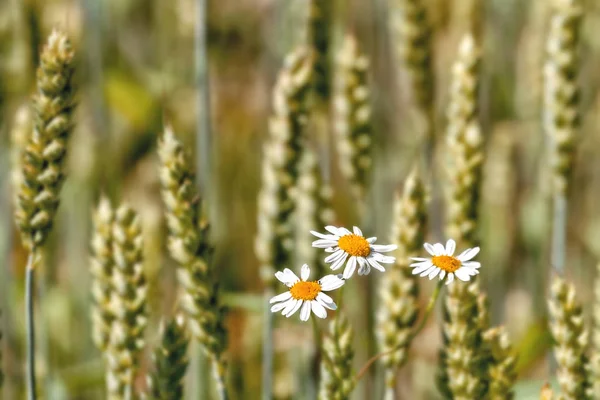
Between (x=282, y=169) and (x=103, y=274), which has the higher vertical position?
(x=282, y=169)

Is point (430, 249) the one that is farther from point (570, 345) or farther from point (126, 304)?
point (126, 304)

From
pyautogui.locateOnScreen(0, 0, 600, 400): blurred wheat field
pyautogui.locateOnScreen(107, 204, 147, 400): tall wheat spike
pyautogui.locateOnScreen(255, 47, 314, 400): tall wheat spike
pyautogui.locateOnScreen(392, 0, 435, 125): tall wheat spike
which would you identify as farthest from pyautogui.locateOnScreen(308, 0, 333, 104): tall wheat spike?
pyautogui.locateOnScreen(107, 204, 147, 400): tall wheat spike

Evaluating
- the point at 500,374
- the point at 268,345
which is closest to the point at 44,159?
the point at 268,345

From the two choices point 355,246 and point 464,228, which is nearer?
point 355,246

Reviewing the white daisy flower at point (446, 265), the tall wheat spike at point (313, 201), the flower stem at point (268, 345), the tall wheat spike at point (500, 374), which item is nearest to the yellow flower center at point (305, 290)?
the white daisy flower at point (446, 265)

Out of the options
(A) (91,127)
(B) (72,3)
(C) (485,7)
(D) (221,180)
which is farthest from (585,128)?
(B) (72,3)

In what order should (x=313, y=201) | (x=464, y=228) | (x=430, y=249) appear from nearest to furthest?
(x=430, y=249)
(x=464, y=228)
(x=313, y=201)

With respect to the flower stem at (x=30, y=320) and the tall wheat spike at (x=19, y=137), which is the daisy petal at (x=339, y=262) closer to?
the flower stem at (x=30, y=320)

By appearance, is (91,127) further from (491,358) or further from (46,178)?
(491,358)
